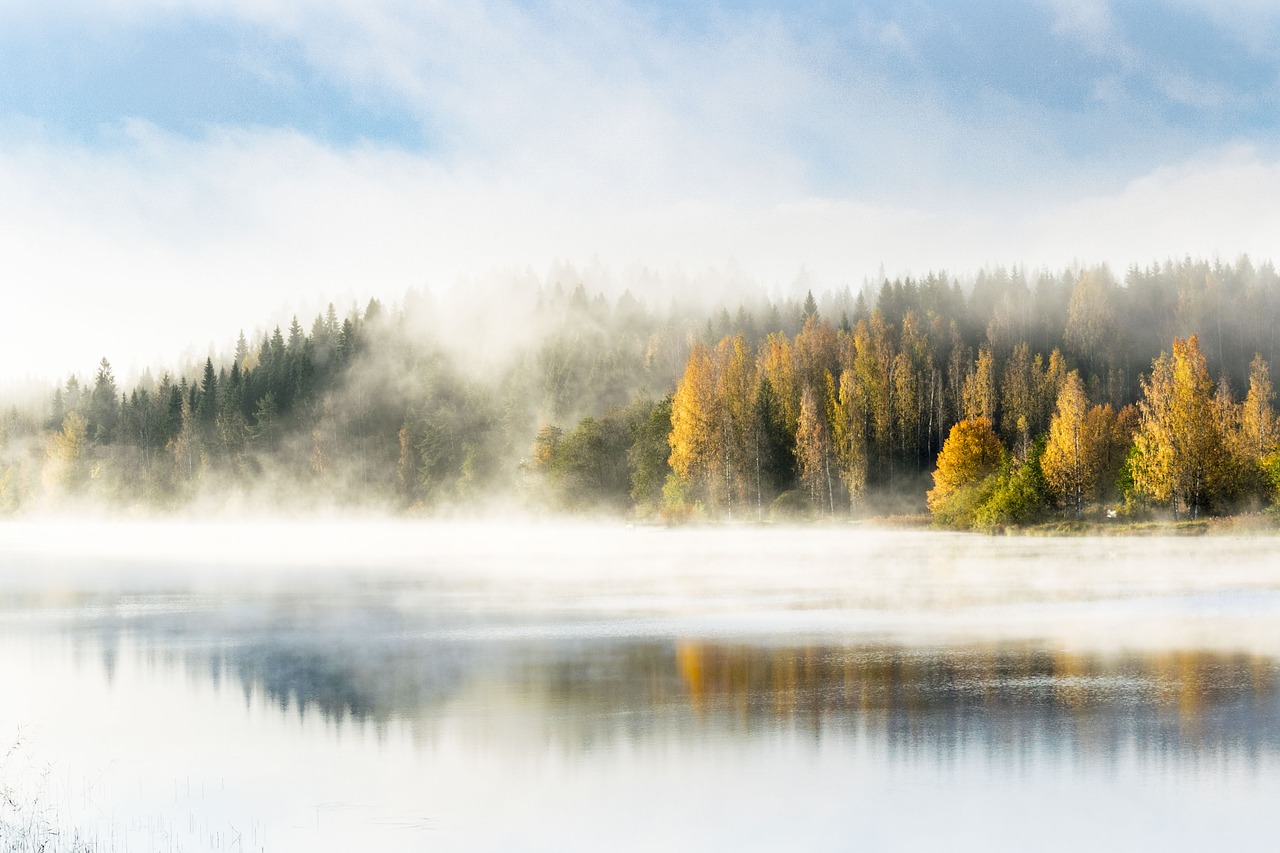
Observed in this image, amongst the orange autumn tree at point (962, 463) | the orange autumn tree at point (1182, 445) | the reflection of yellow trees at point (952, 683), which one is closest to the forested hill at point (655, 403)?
the orange autumn tree at point (962, 463)

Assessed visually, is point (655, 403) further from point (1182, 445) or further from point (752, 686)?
point (752, 686)

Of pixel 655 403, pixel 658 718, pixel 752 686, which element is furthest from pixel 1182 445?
pixel 658 718

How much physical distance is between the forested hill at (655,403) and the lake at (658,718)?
50676 mm

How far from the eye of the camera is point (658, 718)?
18.0 m

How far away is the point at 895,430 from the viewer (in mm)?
122812

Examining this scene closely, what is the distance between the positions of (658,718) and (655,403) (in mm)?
99002

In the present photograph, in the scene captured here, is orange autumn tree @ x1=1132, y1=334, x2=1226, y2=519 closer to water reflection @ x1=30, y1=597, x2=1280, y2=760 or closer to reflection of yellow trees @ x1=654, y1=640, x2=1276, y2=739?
water reflection @ x1=30, y1=597, x2=1280, y2=760

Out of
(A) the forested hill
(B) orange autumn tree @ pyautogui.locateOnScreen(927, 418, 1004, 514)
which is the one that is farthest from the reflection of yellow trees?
(B) orange autumn tree @ pyautogui.locateOnScreen(927, 418, 1004, 514)

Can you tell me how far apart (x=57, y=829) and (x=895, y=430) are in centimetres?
11519

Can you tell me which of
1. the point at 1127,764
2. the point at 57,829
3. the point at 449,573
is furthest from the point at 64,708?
the point at 449,573

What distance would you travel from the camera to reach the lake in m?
13.0

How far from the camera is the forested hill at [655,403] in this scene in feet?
334

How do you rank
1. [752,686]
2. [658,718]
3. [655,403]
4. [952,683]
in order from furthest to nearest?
[655,403], [752,686], [952,683], [658,718]

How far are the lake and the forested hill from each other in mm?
50676
